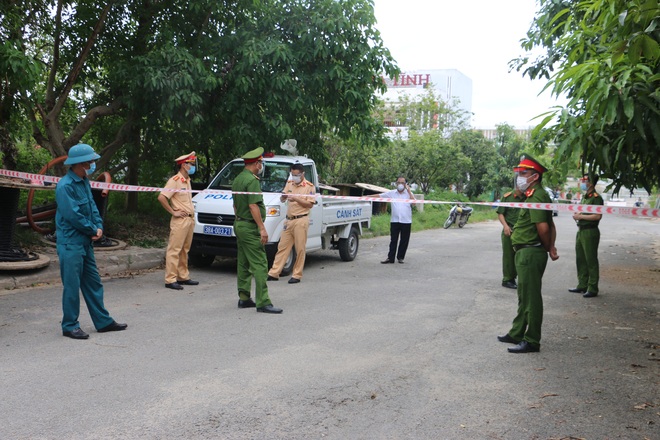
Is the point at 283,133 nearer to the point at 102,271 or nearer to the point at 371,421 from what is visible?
the point at 102,271

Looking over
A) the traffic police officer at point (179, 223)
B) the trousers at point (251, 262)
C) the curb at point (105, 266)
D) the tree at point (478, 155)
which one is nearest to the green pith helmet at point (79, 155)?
the trousers at point (251, 262)

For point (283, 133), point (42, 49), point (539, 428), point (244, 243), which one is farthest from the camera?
point (42, 49)

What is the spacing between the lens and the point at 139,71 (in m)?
11.4

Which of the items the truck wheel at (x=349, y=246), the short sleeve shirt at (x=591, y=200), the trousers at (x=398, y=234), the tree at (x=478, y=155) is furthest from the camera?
the tree at (x=478, y=155)

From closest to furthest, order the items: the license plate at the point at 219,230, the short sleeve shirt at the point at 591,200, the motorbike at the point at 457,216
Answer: the short sleeve shirt at the point at 591,200, the license plate at the point at 219,230, the motorbike at the point at 457,216

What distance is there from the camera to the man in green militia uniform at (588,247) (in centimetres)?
956

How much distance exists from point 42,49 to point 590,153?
477 inches

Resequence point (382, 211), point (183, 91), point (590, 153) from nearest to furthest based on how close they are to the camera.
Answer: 1. point (590, 153)
2. point (183, 91)
3. point (382, 211)

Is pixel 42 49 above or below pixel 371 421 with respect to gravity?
above

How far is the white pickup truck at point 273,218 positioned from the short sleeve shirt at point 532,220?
4200 mm

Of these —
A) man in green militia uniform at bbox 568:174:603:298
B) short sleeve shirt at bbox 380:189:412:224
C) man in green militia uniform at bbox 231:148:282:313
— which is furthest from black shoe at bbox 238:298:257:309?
short sleeve shirt at bbox 380:189:412:224

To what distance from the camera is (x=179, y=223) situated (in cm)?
930

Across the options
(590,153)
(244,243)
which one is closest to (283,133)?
(244,243)

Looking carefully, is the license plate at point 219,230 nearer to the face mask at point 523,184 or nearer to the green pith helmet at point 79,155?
the green pith helmet at point 79,155
